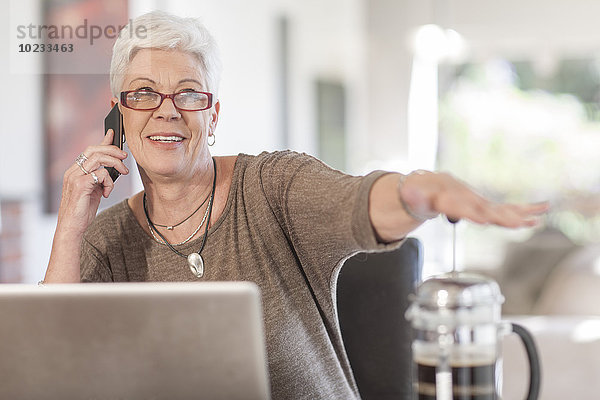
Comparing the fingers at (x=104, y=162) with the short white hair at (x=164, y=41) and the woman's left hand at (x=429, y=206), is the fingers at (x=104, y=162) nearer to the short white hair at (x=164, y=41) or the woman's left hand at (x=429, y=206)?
the short white hair at (x=164, y=41)

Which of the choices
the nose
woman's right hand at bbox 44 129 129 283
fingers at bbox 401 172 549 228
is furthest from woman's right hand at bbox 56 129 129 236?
fingers at bbox 401 172 549 228

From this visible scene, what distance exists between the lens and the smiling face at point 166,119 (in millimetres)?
1424

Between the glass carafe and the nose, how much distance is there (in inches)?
→ 26.4

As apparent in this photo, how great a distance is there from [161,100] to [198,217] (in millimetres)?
225

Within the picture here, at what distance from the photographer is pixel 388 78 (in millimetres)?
6328

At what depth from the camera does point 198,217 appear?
1.49m

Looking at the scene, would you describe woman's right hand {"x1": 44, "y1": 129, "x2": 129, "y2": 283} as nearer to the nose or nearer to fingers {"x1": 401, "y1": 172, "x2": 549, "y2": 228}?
the nose

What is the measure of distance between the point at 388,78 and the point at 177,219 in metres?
5.02

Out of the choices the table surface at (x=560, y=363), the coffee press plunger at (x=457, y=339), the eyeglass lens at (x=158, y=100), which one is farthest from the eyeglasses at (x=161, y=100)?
the table surface at (x=560, y=363)

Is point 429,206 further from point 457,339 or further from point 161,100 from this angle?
point 161,100

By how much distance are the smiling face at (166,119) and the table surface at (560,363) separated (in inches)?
49.8

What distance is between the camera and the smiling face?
1.42m

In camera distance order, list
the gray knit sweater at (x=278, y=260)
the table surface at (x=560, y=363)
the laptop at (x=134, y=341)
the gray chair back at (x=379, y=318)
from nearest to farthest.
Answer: the laptop at (x=134, y=341)
the gray knit sweater at (x=278, y=260)
the gray chair back at (x=379, y=318)
the table surface at (x=560, y=363)

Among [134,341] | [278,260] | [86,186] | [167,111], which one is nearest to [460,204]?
[134,341]
